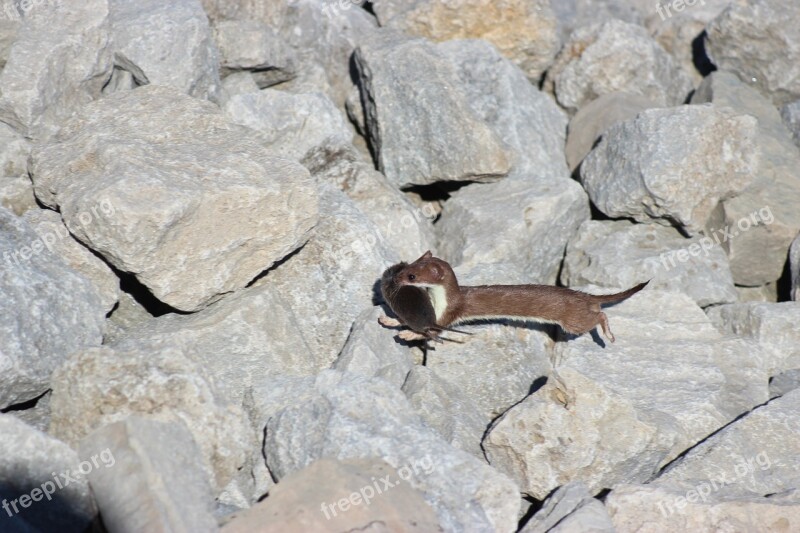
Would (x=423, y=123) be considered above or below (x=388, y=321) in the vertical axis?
above

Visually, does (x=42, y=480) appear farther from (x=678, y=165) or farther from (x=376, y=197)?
(x=678, y=165)

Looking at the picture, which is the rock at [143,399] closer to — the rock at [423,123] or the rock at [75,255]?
the rock at [75,255]

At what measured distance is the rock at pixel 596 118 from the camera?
25.0 feet

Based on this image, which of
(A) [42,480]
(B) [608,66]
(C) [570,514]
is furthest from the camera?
(B) [608,66]

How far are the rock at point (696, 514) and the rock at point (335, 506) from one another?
3.29ft

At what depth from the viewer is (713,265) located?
6.77 meters

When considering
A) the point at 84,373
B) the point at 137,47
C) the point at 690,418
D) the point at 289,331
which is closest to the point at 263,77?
the point at 137,47

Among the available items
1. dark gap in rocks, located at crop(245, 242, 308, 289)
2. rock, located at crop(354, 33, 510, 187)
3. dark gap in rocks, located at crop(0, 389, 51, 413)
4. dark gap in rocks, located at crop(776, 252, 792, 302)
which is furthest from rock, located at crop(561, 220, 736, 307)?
dark gap in rocks, located at crop(0, 389, 51, 413)

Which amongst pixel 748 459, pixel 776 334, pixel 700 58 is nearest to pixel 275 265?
pixel 748 459

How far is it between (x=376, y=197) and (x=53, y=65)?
234cm

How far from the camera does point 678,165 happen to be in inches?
261

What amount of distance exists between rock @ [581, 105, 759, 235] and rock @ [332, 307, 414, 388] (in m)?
2.27

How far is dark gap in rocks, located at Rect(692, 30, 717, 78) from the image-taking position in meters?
9.15

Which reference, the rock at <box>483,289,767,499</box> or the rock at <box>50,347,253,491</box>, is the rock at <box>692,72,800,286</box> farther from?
the rock at <box>50,347,253,491</box>
